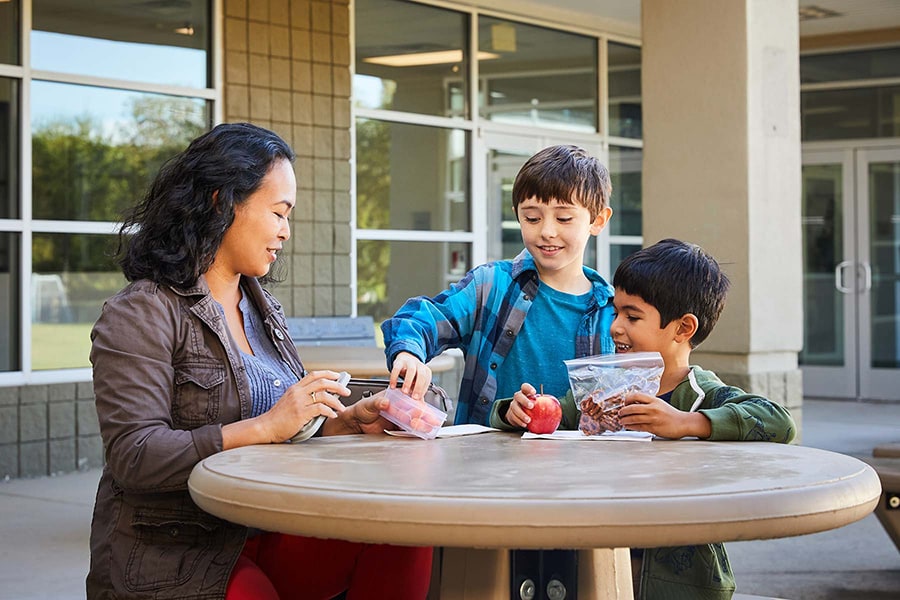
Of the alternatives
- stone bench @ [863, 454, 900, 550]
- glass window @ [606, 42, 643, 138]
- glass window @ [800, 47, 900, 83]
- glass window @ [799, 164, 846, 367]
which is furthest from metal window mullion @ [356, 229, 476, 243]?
stone bench @ [863, 454, 900, 550]

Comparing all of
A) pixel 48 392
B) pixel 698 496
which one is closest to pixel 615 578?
pixel 698 496

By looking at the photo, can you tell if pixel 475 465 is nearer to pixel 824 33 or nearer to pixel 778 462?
pixel 778 462

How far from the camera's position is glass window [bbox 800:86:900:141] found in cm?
1171

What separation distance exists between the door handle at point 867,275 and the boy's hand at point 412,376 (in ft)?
33.6

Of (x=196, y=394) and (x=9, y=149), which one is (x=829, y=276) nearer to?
(x=9, y=149)

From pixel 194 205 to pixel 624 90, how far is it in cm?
921

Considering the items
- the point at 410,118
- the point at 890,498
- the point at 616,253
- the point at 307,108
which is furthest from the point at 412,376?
the point at 616,253

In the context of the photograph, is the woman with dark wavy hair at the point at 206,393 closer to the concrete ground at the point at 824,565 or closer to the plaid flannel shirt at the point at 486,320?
the plaid flannel shirt at the point at 486,320

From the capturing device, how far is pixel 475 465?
202 cm

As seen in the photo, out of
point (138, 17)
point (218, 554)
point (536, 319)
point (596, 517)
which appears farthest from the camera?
point (138, 17)

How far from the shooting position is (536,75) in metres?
10.4

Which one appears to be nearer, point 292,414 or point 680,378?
point 292,414

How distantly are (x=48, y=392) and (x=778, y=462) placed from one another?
19.2 ft

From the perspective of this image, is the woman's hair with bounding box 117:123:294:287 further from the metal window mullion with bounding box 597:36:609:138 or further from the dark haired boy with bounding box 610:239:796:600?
the metal window mullion with bounding box 597:36:609:138
